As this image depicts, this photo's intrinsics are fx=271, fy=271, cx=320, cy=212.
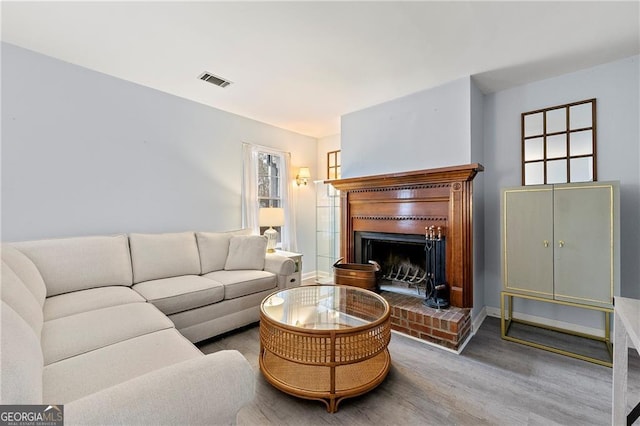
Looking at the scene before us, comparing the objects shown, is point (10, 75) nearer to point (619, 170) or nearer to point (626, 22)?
Result: point (626, 22)

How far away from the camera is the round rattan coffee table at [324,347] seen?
1638 millimetres

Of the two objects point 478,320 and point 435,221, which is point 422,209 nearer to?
point 435,221

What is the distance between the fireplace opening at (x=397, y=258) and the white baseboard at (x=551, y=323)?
85 centimetres

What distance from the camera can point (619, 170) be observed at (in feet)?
8.13

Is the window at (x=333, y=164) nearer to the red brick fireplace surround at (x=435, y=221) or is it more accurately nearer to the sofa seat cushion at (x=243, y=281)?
the red brick fireplace surround at (x=435, y=221)

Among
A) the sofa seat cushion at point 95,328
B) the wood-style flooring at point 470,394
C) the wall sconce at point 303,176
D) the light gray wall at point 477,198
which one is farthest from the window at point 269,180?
the light gray wall at point 477,198

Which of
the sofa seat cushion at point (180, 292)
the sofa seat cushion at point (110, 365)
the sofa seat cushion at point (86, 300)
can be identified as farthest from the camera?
the sofa seat cushion at point (180, 292)

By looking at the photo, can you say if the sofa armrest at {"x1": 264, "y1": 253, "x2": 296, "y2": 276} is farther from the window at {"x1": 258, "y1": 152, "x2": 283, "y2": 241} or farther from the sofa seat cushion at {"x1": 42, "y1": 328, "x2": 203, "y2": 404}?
the sofa seat cushion at {"x1": 42, "y1": 328, "x2": 203, "y2": 404}

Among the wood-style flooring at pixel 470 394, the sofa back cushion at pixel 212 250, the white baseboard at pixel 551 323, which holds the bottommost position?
the wood-style flooring at pixel 470 394

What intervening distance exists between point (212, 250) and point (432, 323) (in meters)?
2.36

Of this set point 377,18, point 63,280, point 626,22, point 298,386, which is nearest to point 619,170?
point 626,22

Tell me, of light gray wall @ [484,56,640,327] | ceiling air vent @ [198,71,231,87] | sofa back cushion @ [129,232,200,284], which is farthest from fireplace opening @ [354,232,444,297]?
ceiling air vent @ [198,71,231,87]

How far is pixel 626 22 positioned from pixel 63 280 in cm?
466

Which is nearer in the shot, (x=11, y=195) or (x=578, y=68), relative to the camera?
(x=11, y=195)
